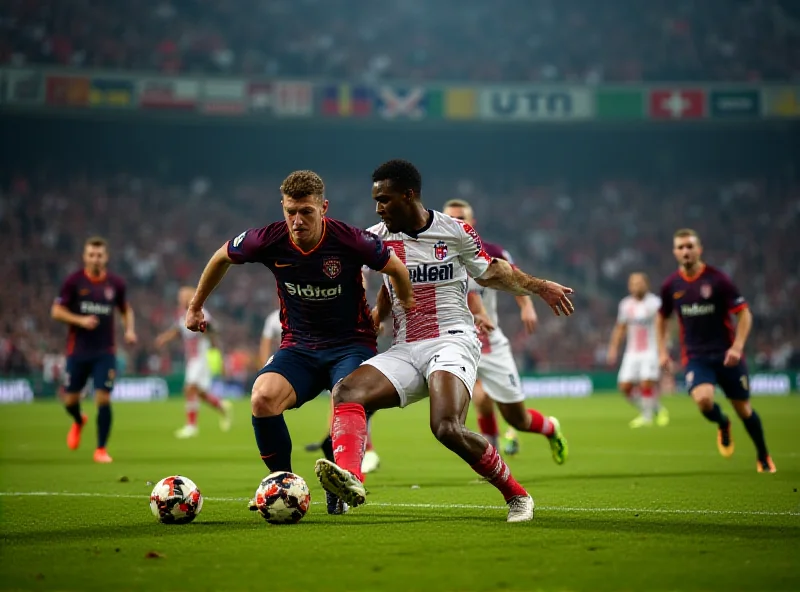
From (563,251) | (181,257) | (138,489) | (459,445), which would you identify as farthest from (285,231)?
(563,251)

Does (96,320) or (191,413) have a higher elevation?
(96,320)

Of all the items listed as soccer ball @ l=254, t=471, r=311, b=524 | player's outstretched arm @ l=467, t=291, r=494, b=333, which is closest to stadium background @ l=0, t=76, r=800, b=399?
player's outstretched arm @ l=467, t=291, r=494, b=333

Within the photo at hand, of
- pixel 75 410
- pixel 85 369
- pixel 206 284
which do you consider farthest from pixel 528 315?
pixel 75 410

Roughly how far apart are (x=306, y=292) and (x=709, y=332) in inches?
231

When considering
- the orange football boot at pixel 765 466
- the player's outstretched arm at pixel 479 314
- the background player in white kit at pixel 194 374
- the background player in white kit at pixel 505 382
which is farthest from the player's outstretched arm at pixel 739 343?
the background player in white kit at pixel 194 374

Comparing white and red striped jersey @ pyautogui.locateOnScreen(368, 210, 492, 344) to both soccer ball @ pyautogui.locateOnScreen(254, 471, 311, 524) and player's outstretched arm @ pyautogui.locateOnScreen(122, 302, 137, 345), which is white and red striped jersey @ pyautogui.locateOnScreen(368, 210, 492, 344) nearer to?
soccer ball @ pyautogui.locateOnScreen(254, 471, 311, 524)

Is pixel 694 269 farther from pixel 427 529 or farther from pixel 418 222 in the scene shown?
pixel 427 529

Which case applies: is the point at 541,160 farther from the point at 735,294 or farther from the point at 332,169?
the point at 735,294

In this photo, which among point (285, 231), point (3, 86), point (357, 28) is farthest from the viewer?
point (357, 28)

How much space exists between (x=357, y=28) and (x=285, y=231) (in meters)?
40.8

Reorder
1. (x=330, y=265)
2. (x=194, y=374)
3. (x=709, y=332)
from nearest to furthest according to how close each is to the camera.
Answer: (x=330, y=265) → (x=709, y=332) → (x=194, y=374)

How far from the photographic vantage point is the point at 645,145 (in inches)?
1906

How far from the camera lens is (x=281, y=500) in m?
7.15

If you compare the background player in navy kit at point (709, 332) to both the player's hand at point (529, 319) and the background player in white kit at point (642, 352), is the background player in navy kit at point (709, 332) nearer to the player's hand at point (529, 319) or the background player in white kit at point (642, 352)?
the player's hand at point (529, 319)
